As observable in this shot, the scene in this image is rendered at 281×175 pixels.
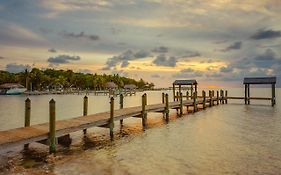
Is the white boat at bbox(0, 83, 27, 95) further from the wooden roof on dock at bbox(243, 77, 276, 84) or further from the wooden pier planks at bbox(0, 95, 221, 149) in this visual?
the wooden pier planks at bbox(0, 95, 221, 149)

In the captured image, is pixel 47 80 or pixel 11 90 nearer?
pixel 11 90

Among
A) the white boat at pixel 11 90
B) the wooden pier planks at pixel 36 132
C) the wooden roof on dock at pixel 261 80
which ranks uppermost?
the wooden roof on dock at pixel 261 80

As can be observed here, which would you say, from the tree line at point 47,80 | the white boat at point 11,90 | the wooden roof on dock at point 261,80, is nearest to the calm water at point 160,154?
the wooden roof on dock at point 261,80

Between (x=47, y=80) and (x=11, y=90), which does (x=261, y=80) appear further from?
(x=47, y=80)

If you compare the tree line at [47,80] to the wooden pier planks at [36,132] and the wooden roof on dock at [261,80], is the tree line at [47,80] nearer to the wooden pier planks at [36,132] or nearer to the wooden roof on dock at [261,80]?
the wooden roof on dock at [261,80]

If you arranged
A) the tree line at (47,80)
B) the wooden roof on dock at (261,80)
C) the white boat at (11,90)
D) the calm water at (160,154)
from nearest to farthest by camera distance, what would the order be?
the calm water at (160,154)
the wooden roof on dock at (261,80)
the white boat at (11,90)
the tree line at (47,80)

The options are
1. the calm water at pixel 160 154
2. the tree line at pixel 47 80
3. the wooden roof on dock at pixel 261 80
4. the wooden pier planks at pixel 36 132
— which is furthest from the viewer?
the tree line at pixel 47 80

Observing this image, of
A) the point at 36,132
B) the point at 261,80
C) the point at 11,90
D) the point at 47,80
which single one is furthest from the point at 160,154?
the point at 47,80

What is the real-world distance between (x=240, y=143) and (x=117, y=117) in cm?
778

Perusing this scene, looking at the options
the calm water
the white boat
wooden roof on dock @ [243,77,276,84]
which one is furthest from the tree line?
the calm water

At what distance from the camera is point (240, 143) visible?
58.3 feet

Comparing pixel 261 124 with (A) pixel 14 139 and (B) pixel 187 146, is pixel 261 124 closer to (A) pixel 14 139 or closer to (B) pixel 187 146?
(B) pixel 187 146

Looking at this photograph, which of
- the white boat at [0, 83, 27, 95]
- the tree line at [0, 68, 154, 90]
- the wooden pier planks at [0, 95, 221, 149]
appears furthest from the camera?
the tree line at [0, 68, 154, 90]

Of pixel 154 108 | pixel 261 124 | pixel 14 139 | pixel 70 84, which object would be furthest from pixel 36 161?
pixel 70 84
